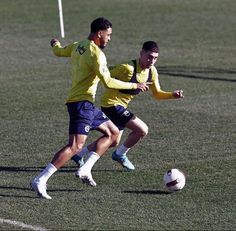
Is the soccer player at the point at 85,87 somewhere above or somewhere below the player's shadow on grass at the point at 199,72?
above

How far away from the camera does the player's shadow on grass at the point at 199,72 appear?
20859 millimetres

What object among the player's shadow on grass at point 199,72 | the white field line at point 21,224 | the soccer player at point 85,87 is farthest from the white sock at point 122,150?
the player's shadow on grass at point 199,72

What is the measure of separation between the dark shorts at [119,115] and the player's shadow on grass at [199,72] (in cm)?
841

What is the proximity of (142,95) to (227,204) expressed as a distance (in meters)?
8.45

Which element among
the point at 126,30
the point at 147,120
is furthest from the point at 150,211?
the point at 126,30

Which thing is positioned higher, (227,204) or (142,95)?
(227,204)

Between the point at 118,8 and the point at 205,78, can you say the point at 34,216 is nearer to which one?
the point at 205,78

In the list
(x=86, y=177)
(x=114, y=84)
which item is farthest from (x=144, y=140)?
(x=114, y=84)

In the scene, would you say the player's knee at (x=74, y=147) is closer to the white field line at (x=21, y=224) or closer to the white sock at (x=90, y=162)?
the white sock at (x=90, y=162)

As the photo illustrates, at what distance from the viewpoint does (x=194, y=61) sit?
23688mm

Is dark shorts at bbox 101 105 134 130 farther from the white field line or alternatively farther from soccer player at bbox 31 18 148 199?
the white field line

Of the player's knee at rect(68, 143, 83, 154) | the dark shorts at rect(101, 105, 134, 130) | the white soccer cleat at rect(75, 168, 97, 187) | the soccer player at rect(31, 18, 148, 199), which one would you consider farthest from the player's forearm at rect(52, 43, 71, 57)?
the white soccer cleat at rect(75, 168, 97, 187)

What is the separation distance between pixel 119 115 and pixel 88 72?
1574 mm

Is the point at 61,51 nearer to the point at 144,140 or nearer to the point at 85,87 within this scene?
the point at 85,87
